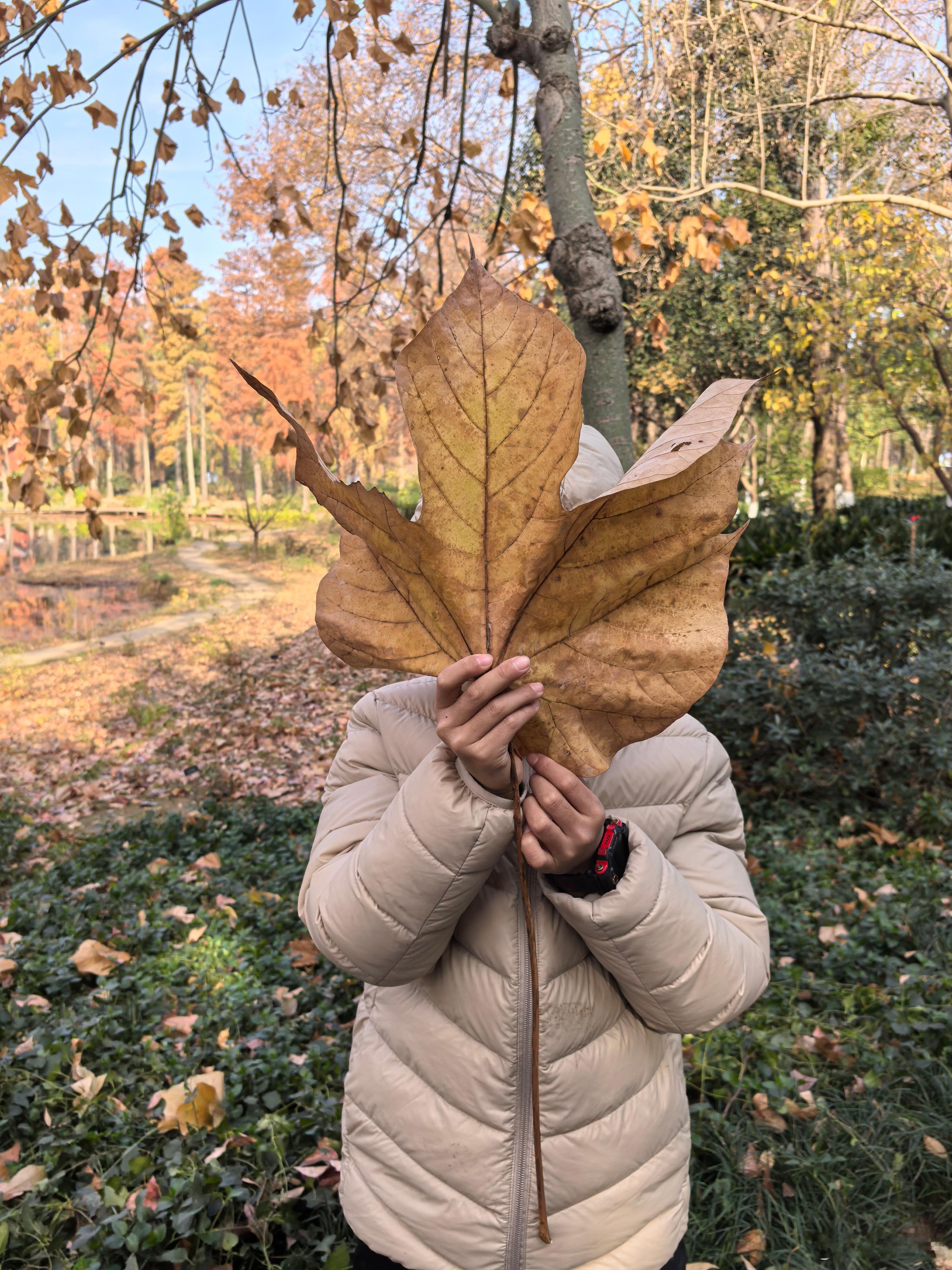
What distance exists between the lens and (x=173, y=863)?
4.25 m

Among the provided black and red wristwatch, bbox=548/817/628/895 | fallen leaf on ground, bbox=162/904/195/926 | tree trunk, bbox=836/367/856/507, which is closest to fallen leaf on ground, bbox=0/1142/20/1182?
fallen leaf on ground, bbox=162/904/195/926

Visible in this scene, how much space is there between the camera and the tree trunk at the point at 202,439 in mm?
21344

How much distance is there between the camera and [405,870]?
3.06 ft

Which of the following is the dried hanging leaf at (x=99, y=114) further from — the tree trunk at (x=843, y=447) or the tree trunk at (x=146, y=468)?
the tree trunk at (x=146, y=468)

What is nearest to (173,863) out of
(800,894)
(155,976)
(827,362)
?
(155,976)

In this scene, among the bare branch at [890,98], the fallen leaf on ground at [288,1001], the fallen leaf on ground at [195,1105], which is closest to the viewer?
the fallen leaf on ground at [195,1105]

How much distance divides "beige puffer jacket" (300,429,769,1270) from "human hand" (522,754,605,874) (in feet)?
0.24

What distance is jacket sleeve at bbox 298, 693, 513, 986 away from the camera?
0.87m

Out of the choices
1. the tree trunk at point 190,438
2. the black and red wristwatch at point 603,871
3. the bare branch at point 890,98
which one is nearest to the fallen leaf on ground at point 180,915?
the black and red wristwatch at point 603,871

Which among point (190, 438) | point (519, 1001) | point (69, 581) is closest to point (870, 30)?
point (519, 1001)

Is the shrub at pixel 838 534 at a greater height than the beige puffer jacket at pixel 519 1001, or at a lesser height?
greater

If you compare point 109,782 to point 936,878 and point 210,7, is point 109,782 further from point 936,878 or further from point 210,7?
point 936,878

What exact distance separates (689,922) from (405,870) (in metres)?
0.37

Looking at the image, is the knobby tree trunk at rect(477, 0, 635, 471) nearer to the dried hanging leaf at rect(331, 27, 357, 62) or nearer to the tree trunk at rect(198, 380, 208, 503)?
the dried hanging leaf at rect(331, 27, 357, 62)
